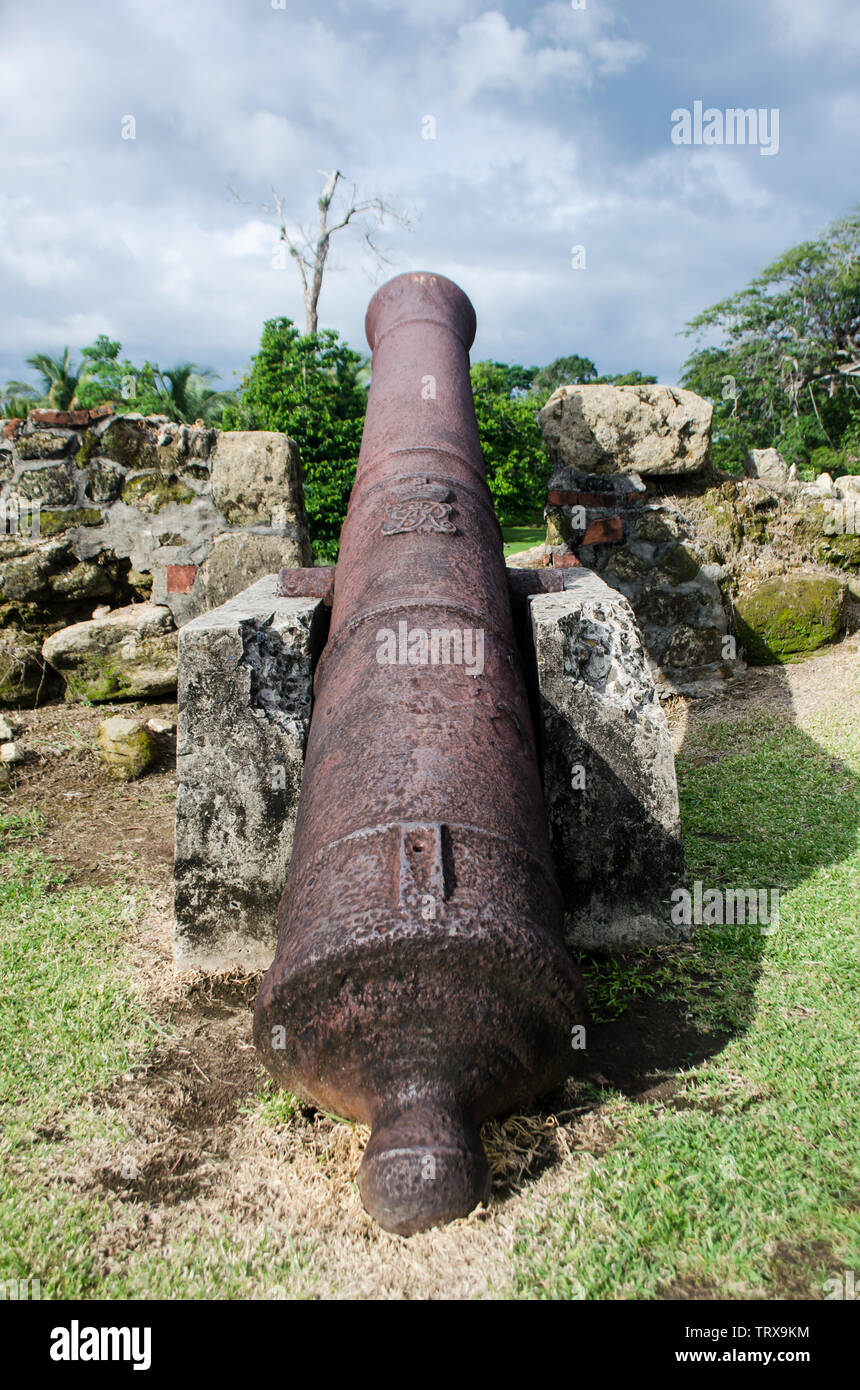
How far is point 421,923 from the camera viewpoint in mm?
1566

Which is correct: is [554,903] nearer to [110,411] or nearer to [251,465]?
[251,465]

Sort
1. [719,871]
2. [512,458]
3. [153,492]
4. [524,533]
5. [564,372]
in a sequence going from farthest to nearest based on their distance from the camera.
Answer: [564,372], [524,533], [512,458], [153,492], [719,871]

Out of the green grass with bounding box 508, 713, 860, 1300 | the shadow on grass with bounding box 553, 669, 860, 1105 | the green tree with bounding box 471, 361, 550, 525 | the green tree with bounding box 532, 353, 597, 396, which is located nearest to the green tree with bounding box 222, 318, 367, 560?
the green tree with bounding box 471, 361, 550, 525

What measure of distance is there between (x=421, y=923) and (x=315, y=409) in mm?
16813

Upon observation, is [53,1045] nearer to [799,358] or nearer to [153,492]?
[153,492]

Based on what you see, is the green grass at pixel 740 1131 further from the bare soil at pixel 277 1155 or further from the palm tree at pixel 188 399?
the palm tree at pixel 188 399

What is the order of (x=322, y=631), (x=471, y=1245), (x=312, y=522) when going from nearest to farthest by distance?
(x=471, y=1245), (x=322, y=631), (x=312, y=522)

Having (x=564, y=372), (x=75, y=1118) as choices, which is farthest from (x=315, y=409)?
(x=564, y=372)

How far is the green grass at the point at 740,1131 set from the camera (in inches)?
62.1

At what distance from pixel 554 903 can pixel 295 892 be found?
55 cm

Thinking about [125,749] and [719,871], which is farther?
[125,749]

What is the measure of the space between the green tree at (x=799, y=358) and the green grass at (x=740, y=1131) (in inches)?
948
